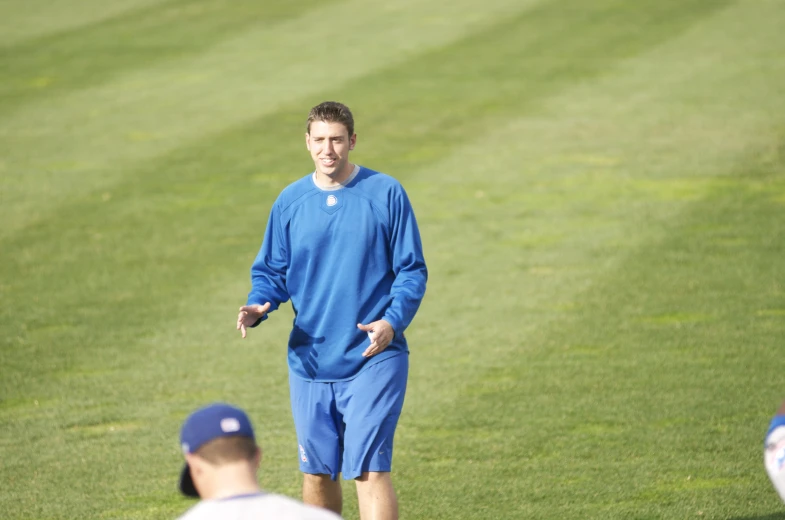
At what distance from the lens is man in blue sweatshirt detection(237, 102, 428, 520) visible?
17.3 feet

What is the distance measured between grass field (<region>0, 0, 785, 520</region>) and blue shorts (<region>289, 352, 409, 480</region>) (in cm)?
111

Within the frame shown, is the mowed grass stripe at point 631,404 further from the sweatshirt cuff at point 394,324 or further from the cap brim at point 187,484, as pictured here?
the cap brim at point 187,484

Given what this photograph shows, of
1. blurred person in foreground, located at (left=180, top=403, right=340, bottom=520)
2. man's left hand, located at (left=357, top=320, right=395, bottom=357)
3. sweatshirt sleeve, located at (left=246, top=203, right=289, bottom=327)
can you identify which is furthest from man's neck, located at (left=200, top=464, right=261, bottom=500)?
sweatshirt sleeve, located at (left=246, top=203, right=289, bottom=327)

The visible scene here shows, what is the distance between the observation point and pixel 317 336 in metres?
5.35

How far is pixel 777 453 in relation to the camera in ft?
12.0

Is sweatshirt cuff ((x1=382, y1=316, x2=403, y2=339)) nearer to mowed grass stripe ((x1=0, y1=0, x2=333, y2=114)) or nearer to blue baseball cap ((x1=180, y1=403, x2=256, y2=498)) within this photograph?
blue baseball cap ((x1=180, y1=403, x2=256, y2=498))

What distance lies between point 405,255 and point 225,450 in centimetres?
209

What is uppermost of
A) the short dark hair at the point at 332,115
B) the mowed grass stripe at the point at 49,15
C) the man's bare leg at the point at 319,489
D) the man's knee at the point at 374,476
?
the mowed grass stripe at the point at 49,15

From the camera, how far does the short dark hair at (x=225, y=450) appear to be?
11.0 feet

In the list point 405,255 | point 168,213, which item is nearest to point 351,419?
point 405,255

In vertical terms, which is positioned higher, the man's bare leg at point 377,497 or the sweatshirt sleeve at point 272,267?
the sweatshirt sleeve at point 272,267

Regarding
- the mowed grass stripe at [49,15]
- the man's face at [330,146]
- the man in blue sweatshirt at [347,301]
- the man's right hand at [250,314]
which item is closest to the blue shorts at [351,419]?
the man in blue sweatshirt at [347,301]

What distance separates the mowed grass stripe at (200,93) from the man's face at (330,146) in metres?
7.07

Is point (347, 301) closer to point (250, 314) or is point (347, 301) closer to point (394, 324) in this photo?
point (394, 324)
